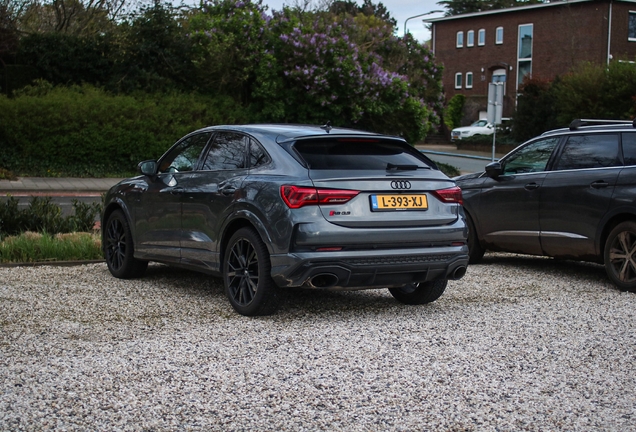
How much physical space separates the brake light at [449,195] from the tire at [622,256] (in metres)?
2.35

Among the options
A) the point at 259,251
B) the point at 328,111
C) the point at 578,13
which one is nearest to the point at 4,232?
the point at 259,251

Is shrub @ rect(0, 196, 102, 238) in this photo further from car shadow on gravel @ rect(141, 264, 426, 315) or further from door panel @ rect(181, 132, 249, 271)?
door panel @ rect(181, 132, 249, 271)

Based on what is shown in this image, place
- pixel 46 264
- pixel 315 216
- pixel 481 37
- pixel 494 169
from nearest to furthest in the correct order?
pixel 315 216 → pixel 46 264 → pixel 494 169 → pixel 481 37

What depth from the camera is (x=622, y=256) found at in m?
9.02

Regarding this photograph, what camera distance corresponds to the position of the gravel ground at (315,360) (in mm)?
4703

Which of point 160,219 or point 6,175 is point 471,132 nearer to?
point 6,175

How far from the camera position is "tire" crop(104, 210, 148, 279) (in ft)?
30.2

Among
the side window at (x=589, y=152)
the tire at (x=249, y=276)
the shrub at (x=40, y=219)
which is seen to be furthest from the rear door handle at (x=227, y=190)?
the shrub at (x=40, y=219)

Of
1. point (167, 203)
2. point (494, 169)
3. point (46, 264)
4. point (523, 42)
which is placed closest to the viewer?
point (167, 203)

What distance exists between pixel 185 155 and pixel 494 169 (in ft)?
13.0

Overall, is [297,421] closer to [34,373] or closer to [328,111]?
[34,373]

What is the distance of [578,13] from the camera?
60531mm

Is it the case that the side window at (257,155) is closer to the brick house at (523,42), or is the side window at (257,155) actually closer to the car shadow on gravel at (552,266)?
the car shadow on gravel at (552,266)

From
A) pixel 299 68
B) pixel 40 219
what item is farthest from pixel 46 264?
pixel 299 68
